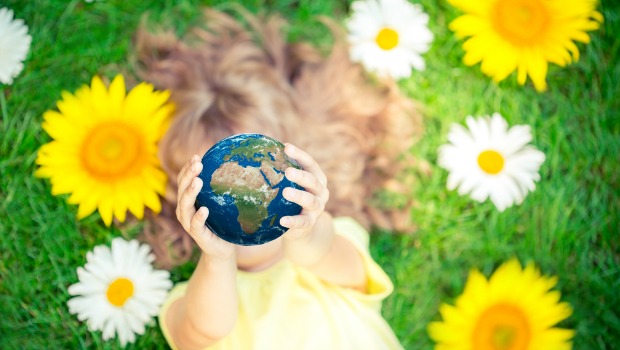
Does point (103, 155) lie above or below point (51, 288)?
above

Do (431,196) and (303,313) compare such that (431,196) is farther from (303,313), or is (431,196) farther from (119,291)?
(119,291)

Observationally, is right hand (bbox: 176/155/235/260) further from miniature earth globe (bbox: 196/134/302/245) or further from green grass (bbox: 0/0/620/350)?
green grass (bbox: 0/0/620/350)

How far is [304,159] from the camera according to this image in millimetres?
1132

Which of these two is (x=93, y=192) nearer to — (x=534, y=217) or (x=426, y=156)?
(x=426, y=156)

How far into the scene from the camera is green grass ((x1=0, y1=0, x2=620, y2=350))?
1.75 metres

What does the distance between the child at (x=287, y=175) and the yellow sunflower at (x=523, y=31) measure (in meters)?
0.25

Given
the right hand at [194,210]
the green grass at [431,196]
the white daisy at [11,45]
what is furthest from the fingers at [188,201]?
the white daisy at [11,45]

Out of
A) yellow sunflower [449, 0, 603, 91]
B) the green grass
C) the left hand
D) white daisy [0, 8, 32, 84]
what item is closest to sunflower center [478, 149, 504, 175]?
the green grass

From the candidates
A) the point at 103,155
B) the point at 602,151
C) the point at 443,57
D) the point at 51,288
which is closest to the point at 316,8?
the point at 443,57

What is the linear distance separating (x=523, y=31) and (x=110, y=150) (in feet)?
3.52

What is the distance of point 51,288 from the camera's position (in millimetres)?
1745

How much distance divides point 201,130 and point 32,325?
69 cm

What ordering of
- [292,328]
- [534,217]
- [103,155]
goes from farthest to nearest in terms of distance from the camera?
1. [534,217]
2. [103,155]
3. [292,328]

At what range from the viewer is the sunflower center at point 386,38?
71.6 inches
